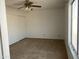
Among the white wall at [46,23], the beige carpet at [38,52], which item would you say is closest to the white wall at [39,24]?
the white wall at [46,23]

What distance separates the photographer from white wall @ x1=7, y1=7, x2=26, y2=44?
216 inches

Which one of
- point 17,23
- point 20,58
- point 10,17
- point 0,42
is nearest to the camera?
point 0,42

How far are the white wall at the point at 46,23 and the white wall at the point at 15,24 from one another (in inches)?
22.8

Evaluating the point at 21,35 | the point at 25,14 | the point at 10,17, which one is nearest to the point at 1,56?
the point at 10,17

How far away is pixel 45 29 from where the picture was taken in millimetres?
7172

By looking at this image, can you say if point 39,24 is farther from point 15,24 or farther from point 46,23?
point 15,24

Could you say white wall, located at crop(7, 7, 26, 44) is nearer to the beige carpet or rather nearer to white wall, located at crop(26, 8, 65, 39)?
white wall, located at crop(26, 8, 65, 39)

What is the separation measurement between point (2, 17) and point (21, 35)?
5748 millimetres

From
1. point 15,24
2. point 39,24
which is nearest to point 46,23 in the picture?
point 39,24

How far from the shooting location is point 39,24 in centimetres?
732

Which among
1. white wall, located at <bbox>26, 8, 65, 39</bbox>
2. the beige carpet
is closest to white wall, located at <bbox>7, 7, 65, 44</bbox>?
white wall, located at <bbox>26, 8, 65, 39</bbox>

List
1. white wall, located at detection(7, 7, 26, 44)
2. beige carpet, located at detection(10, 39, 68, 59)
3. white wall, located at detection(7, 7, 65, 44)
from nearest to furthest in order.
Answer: beige carpet, located at detection(10, 39, 68, 59), white wall, located at detection(7, 7, 26, 44), white wall, located at detection(7, 7, 65, 44)

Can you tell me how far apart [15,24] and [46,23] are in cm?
249

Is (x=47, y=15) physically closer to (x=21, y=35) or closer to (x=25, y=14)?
(x=25, y=14)
